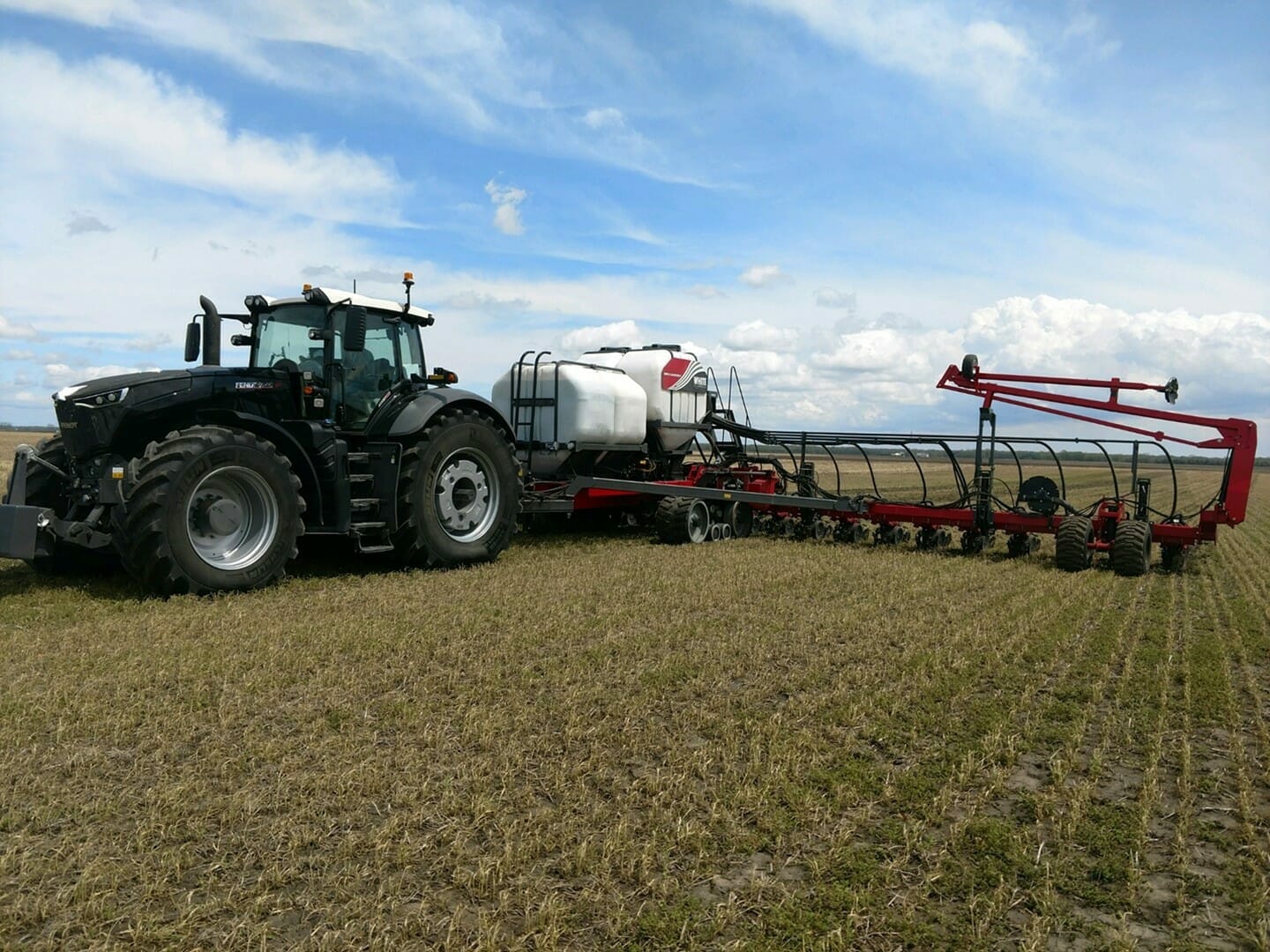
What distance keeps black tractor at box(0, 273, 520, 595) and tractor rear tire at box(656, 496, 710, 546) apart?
2.65 metres

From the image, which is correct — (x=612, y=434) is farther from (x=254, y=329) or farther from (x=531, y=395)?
(x=254, y=329)

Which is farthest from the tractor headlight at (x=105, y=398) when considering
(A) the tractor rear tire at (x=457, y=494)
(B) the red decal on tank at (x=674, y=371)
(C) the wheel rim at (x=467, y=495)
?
(B) the red decal on tank at (x=674, y=371)

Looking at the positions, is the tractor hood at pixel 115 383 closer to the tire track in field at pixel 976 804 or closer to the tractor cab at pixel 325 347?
the tractor cab at pixel 325 347

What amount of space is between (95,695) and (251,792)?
5.55 feet

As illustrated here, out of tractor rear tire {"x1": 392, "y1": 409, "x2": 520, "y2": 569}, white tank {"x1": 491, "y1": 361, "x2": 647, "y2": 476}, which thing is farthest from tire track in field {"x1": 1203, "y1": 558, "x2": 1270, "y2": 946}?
white tank {"x1": 491, "y1": 361, "x2": 647, "y2": 476}

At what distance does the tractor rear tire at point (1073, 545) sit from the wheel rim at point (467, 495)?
21.3 ft

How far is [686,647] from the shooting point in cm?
651

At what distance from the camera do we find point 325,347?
29.4ft

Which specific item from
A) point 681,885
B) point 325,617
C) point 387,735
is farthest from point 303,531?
point 681,885

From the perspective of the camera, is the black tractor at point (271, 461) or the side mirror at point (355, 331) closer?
the black tractor at point (271, 461)

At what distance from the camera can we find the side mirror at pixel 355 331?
28.2 ft

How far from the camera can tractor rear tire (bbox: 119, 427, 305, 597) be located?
23.3 ft

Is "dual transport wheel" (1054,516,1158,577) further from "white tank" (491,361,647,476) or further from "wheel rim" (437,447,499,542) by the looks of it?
"wheel rim" (437,447,499,542)

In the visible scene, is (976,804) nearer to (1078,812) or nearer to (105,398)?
(1078,812)
